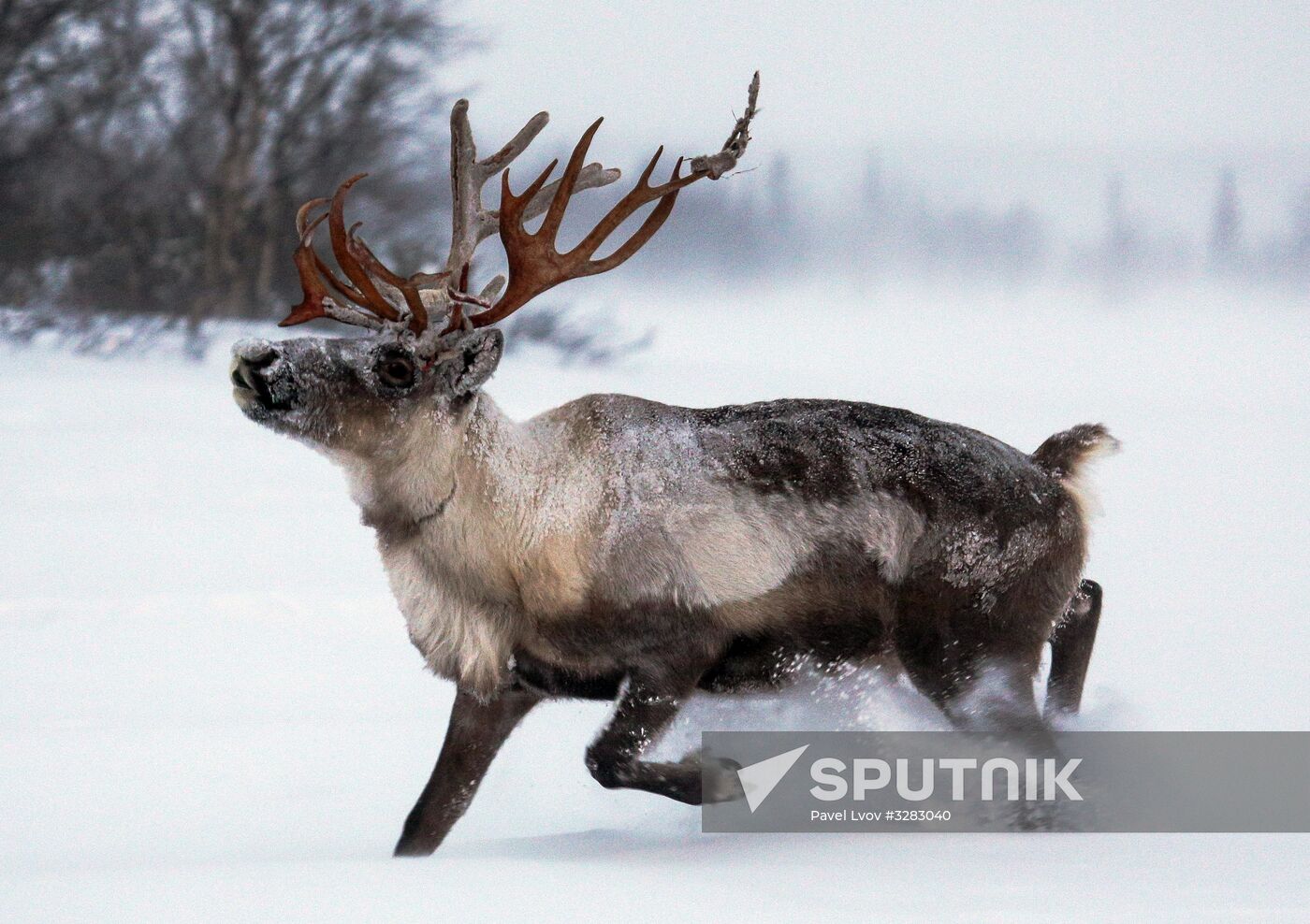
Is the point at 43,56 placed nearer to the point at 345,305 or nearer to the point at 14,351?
the point at 14,351

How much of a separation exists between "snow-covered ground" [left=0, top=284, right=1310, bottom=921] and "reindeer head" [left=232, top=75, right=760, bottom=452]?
1.12 metres

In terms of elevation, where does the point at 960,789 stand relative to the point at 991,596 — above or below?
below

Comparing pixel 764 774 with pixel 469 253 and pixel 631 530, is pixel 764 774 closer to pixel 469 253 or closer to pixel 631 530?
pixel 631 530

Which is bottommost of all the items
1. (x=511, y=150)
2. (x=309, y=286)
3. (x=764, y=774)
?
(x=764, y=774)

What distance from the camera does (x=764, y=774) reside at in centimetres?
434

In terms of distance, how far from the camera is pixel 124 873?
3.66 m

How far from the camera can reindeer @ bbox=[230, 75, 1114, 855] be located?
409cm

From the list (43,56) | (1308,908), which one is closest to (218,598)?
(1308,908)

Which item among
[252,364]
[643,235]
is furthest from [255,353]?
[643,235]

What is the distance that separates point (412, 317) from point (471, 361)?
0.65 feet

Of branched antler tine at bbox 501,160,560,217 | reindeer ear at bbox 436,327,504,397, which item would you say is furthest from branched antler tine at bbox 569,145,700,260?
reindeer ear at bbox 436,327,504,397

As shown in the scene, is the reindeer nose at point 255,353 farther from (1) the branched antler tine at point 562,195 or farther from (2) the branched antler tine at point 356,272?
(1) the branched antler tine at point 562,195

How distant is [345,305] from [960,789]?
2.15m

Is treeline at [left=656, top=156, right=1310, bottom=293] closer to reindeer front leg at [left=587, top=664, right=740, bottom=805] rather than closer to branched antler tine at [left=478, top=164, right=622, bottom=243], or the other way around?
branched antler tine at [left=478, top=164, right=622, bottom=243]
